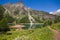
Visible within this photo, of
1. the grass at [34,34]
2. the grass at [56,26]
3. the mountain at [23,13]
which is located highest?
the mountain at [23,13]

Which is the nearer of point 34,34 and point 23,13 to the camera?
point 34,34

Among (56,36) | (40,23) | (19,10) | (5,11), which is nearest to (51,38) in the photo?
(56,36)

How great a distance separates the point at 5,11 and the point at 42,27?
59.5 inches

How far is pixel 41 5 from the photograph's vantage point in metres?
6.00

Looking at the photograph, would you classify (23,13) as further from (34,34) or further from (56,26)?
(56,26)

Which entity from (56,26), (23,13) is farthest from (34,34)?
(56,26)

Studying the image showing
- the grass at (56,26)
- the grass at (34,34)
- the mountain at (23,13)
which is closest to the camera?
the grass at (34,34)

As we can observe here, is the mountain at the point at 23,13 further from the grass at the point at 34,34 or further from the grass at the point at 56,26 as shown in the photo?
the grass at the point at 56,26

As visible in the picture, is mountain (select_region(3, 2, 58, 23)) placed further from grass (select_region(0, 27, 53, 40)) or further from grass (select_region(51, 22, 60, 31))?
grass (select_region(51, 22, 60, 31))

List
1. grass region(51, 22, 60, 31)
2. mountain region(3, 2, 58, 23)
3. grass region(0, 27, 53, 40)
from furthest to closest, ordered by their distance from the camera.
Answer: grass region(51, 22, 60, 31) → mountain region(3, 2, 58, 23) → grass region(0, 27, 53, 40)

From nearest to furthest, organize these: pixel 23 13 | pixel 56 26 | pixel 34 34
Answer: pixel 34 34
pixel 23 13
pixel 56 26

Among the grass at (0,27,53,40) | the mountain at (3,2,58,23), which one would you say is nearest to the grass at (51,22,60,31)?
the grass at (0,27,53,40)

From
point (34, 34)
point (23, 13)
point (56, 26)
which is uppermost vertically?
point (23, 13)

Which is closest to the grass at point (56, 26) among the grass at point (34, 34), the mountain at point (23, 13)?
the grass at point (34, 34)
